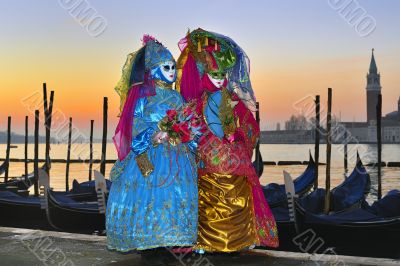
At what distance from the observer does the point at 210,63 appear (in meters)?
3.76

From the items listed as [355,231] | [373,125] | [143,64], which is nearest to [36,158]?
[355,231]

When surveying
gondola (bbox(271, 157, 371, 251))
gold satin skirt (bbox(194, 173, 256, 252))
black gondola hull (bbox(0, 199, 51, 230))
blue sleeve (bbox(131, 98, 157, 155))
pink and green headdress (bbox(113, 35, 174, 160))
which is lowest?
black gondola hull (bbox(0, 199, 51, 230))

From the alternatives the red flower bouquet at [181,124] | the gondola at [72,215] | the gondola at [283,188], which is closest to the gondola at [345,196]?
the gondola at [283,188]

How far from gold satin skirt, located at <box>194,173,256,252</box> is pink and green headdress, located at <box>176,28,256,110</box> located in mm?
572

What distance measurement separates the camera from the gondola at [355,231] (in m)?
7.18

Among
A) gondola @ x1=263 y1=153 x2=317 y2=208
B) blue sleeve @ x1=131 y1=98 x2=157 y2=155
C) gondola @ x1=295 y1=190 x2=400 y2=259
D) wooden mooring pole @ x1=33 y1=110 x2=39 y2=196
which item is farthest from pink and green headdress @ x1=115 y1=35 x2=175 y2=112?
wooden mooring pole @ x1=33 y1=110 x2=39 y2=196

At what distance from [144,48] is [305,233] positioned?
4625 mm

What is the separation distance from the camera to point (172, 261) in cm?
357

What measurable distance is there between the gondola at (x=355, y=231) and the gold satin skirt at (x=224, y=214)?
362 centimetres

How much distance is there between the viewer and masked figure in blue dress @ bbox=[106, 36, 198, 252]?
3.38m

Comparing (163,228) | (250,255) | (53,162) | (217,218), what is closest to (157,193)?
(163,228)

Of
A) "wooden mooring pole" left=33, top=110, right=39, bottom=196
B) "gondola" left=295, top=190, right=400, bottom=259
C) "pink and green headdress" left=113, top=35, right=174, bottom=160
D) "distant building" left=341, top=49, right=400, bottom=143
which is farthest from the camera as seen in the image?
"distant building" left=341, top=49, right=400, bottom=143

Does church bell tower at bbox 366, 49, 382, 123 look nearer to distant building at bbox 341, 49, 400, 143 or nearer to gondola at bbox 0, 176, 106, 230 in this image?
distant building at bbox 341, 49, 400, 143

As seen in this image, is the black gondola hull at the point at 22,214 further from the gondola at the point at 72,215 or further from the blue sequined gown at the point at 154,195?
the blue sequined gown at the point at 154,195
